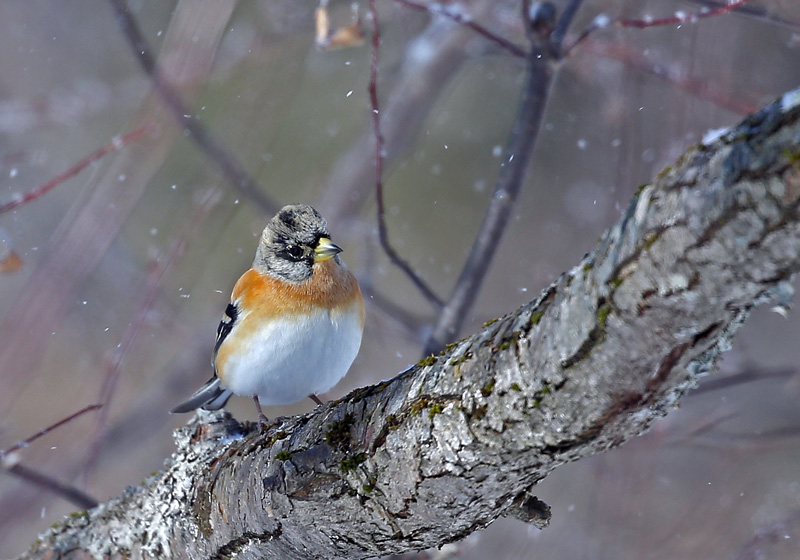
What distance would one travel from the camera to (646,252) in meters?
0.83

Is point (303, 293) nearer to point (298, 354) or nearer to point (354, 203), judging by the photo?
point (298, 354)

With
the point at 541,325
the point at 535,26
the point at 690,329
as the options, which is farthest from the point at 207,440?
the point at 535,26

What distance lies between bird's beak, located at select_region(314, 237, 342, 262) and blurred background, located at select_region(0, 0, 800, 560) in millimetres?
715

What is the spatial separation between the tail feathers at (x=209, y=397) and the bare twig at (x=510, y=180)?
37.1 inches

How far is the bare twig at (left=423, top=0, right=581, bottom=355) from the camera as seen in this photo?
107 inches

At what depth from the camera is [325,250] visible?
8.59 feet

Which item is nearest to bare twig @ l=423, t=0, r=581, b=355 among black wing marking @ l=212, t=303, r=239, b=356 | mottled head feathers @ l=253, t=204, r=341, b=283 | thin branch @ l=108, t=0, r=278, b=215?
mottled head feathers @ l=253, t=204, r=341, b=283

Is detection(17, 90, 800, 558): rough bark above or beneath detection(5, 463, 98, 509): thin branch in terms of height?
beneath

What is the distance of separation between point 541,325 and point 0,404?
310cm

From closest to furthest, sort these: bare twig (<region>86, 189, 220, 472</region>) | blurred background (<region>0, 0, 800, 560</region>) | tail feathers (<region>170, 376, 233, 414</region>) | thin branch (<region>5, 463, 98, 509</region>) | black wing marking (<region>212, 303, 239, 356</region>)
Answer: thin branch (<region>5, 463, 98, 509</region>)
black wing marking (<region>212, 303, 239, 356</region>)
tail feathers (<region>170, 376, 233, 414</region>)
bare twig (<region>86, 189, 220, 472</region>)
blurred background (<region>0, 0, 800, 560</region>)

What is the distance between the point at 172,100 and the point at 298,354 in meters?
1.40

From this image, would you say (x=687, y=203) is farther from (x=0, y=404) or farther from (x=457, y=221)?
(x=457, y=221)

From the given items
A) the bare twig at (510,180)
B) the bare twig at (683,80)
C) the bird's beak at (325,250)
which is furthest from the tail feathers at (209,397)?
the bare twig at (683,80)

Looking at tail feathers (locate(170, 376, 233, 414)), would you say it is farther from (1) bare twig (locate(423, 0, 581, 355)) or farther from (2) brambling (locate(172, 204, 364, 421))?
(1) bare twig (locate(423, 0, 581, 355))
